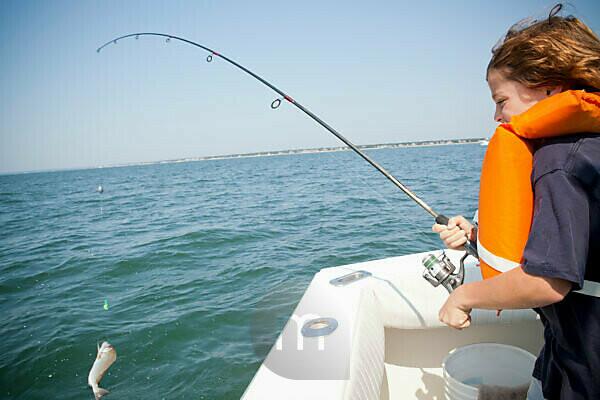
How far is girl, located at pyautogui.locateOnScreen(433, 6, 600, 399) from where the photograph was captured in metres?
0.78

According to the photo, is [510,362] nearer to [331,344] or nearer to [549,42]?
[331,344]

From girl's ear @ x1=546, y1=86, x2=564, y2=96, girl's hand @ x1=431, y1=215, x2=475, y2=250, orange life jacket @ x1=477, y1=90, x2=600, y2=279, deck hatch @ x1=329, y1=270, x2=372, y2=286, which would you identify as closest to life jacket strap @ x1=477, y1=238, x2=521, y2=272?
orange life jacket @ x1=477, y1=90, x2=600, y2=279

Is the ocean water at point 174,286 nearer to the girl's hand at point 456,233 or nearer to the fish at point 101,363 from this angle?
the fish at point 101,363

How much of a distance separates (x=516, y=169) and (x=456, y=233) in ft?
1.81

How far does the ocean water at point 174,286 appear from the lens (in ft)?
12.4

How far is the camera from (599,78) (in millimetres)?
892

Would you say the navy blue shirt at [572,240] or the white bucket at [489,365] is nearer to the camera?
the navy blue shirt at [572,240]

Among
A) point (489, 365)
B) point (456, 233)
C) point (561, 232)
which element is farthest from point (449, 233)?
point (489, 365)

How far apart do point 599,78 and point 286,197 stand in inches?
546

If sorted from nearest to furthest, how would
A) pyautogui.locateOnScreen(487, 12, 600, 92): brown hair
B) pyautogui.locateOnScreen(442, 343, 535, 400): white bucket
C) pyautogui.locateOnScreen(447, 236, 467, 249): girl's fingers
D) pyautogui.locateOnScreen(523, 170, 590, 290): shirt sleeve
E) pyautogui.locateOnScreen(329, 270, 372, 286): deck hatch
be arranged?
pyautogui.locateOnScreen(523, 170, 590, 290): shirt sleeve → pyautogui.locateOnScreen(487, 12, 600, 92): brown hair → pyautogui.locateOnScreen(447, 236, 467, 249): girl's fingers → pyautogui.locateOnScreen(442, 343, 535, 400): white bucket → pyautogui.locateOnScreen(329, 270, 372, 286): deck hatch

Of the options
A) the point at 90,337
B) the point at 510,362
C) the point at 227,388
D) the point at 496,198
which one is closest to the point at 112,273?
the point at 90,337

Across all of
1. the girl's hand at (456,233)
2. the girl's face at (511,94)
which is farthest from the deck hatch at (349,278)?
the girl's face at (511,94)

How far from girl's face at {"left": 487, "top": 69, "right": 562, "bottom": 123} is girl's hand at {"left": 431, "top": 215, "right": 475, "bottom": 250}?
20.3 inches

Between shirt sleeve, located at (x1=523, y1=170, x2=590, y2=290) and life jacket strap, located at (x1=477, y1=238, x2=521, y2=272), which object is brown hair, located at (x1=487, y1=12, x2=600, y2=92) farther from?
life jacket strap, located at (x1=477, y1=238, x2=521, y2=272)
